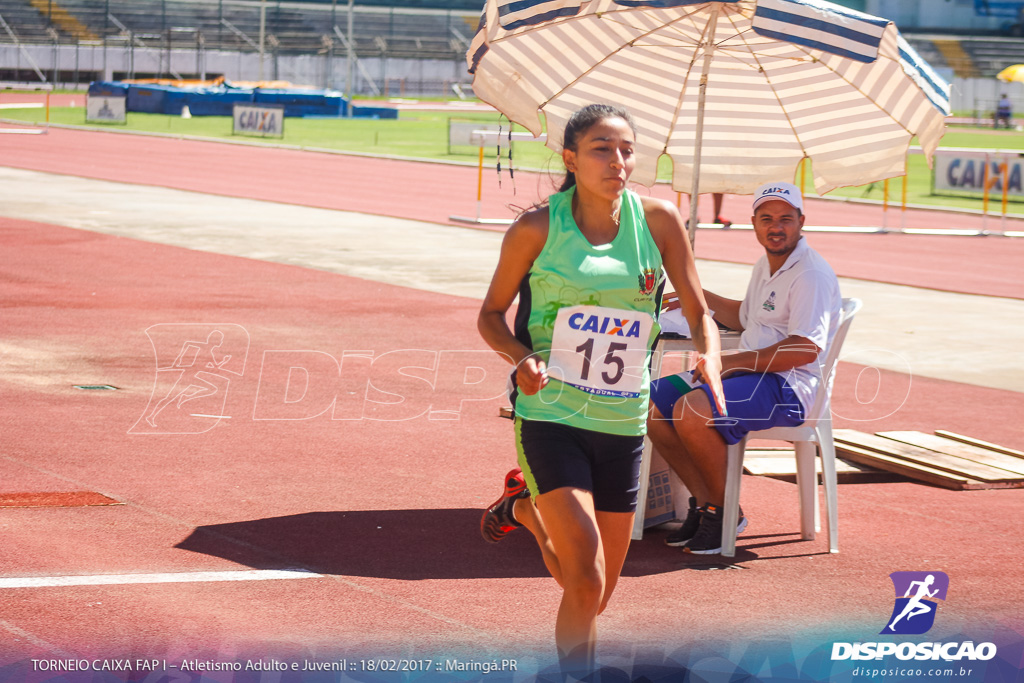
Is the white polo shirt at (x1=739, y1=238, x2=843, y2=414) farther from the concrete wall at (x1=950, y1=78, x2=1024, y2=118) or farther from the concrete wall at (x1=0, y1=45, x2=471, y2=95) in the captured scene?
the concrete wall at (x1=950, y1=78, x2=1024, y2=118)

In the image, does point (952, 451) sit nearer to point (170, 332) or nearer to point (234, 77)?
point (170, 332)

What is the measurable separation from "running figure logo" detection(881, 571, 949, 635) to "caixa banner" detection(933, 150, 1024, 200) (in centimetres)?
2157

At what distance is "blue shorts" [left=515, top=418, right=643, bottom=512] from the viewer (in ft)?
12.9

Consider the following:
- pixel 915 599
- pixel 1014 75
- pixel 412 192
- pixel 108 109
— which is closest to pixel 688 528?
pixel 915 599

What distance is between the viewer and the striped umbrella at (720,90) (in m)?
6.17

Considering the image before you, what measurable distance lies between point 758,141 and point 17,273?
8760 millimetres

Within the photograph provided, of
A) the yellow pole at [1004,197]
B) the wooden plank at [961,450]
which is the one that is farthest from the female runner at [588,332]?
the yellow pole at [1004,197]

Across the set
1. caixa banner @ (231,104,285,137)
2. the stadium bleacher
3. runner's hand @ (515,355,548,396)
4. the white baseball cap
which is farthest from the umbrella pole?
the stadium bleacher

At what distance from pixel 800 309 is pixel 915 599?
136cm

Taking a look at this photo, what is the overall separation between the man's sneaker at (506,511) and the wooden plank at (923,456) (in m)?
3.21

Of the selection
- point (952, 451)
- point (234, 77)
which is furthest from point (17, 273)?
point (234, 77)

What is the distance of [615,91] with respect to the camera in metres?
6.87

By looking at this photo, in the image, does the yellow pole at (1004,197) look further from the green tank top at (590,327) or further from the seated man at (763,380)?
the green tank top at (590,327)

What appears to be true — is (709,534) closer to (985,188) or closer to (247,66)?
(985,188)
